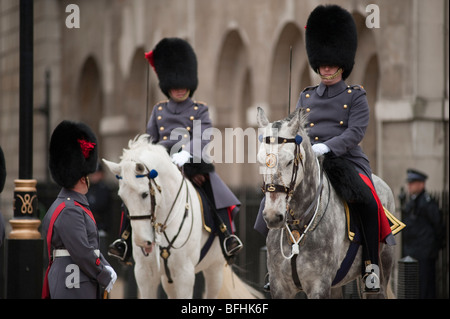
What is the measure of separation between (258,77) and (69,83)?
9.34 m

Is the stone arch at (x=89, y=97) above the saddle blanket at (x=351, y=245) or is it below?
above

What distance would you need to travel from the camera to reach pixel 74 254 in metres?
6.30

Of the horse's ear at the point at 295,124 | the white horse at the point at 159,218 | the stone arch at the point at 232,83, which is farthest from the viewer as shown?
the stone arch at the point at 232,83

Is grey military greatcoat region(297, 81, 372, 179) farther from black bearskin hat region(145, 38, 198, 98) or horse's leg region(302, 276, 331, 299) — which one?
black bearskin hat region(145, 38, 198, 98)

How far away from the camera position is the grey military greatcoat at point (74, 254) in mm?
6297

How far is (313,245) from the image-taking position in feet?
23.7

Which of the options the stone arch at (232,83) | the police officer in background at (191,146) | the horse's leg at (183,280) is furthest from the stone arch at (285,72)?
the horse's leg at (183,280)

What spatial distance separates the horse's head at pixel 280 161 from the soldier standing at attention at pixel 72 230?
47.7 inches

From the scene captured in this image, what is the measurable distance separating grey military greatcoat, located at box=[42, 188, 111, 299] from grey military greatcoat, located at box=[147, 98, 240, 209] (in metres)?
3.25

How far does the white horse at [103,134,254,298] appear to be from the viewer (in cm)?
838

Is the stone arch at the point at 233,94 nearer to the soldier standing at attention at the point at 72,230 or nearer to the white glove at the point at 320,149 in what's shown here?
the white glove at the point at 320,149

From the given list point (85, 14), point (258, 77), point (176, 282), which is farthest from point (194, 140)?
point (85, 14)

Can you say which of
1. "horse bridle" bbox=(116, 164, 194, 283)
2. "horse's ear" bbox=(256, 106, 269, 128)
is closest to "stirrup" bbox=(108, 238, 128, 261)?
"horse bridle" bbox=(116, 164, 194, 283)

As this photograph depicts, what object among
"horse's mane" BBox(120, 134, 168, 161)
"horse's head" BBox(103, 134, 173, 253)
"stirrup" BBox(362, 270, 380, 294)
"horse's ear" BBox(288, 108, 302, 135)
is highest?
"horse's ear" BBox(288, 108, 302, 135)
